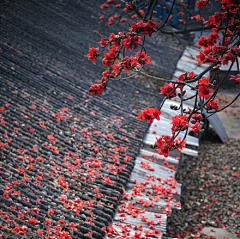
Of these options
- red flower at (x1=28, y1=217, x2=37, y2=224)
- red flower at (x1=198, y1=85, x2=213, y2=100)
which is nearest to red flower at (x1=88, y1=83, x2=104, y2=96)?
red flower at (x1=198, y1=85, x2=213, y2=100)

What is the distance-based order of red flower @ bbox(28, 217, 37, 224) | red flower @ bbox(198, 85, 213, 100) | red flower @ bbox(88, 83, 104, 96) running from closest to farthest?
red flower @ bbox(198, 85, 213, 100), red flower @ bbox(88, 83, 104, 96), red flower @ bbox(28, 217, 37, 224)

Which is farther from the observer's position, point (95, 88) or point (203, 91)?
point (95, 88)

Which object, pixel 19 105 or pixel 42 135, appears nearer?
pixel 42 135

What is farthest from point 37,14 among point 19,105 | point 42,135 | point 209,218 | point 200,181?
point 209,218

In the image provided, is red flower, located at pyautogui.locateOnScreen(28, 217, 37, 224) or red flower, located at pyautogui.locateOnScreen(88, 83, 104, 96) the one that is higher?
red flower, located at pyautogui.locateOnScreen(88, 83, 104, 96)

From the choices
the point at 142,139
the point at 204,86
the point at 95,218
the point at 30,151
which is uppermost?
the point at 204,86

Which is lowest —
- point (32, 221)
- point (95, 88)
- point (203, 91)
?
point (32, 221)

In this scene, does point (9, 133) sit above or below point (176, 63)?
below

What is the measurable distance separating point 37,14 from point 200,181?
6.74m

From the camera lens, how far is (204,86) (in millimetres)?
2449

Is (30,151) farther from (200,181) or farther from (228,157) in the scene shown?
(228,157)

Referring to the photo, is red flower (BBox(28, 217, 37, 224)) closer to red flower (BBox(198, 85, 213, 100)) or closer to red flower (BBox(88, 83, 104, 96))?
red flower (BBox(88, 83, 104, 96))

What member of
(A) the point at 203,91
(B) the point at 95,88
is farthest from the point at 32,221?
(A) the point at 203,91

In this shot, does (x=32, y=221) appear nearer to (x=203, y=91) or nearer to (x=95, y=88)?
(x=95, y=88)
